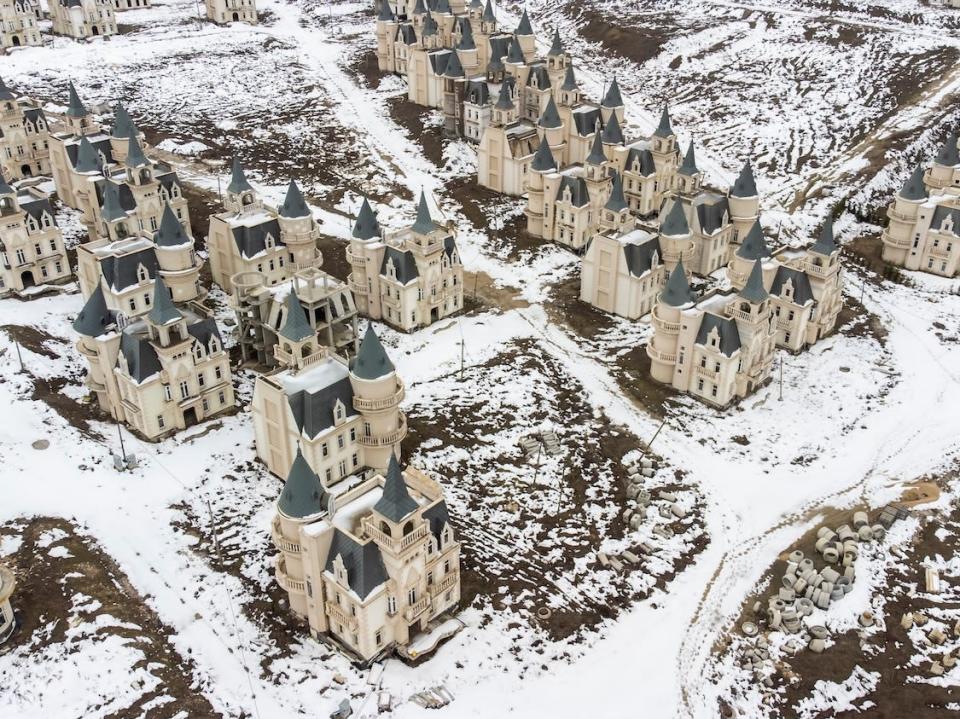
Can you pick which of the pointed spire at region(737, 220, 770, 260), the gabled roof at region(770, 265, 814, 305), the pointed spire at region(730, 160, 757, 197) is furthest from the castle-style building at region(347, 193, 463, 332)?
the pointed spire at region(730, 160, 757, 197)

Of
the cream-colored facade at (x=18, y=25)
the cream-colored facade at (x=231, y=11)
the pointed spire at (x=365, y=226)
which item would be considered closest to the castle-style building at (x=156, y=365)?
the pointed spire at (x=365, y=226)

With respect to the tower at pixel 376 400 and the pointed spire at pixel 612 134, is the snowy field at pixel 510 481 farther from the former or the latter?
the pointed spire at pixel 612 134

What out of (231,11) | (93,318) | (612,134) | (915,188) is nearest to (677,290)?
(915,188)

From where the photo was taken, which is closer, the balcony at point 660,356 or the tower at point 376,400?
the tower at point 376,400

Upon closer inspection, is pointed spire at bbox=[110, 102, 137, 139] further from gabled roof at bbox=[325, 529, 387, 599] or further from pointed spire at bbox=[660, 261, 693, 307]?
gabled roof at bbox=[325, 529, 387, 599]

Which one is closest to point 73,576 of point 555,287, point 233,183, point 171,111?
point 233,183

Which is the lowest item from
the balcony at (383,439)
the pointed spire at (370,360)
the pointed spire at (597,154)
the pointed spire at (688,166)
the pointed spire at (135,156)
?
the balcony at (383,439)
